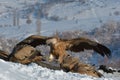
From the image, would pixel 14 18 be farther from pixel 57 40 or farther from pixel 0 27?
pixel 57 40

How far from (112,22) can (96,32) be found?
819 cm

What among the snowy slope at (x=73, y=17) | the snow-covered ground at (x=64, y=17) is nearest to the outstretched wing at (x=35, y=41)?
the snow-covered ground at (x=64, y=17)

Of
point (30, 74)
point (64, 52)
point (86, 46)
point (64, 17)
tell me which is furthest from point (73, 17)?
point (30, 74)

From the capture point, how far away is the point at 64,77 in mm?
7492

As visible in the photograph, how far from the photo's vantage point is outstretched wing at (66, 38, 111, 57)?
904 centimetres

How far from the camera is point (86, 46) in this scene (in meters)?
9.32

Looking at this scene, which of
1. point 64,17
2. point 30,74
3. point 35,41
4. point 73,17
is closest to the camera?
point 30,74

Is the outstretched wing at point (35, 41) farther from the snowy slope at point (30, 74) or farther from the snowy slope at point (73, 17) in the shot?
the snowy slope at point (73, 17)

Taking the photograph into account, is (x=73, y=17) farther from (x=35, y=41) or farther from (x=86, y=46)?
(x=35, y=41)

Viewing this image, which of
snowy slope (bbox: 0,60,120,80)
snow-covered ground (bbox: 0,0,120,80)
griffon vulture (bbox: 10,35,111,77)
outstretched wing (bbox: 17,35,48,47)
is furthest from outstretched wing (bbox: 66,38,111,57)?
snow-covered ground (bbox: 0,0,120,80)

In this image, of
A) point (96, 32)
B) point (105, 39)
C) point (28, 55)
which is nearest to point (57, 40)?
point (28, 55)

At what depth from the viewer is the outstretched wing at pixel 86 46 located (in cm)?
904

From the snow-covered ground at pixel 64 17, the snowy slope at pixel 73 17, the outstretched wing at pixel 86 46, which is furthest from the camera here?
the snowy slope at pixel 73 17

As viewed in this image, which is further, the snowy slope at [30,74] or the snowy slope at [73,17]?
the snowy slope at [73,17]
